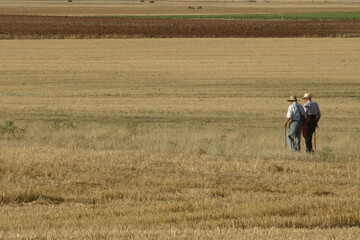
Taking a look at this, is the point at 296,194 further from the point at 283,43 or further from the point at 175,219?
the point at 283,43

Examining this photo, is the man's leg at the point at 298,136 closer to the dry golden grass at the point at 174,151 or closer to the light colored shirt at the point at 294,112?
the light colored shirt at the point at 294,112

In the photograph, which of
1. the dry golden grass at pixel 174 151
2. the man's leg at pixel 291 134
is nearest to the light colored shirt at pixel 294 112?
the man's leg at pixel 291 134

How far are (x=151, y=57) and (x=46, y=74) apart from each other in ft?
38.8

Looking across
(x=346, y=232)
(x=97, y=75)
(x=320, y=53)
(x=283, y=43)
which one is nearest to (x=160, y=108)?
(x=97, y=75)

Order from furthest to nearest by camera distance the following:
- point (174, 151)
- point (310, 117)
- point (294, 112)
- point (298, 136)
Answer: point (298, 136), point (310, 117), point (294, 112), point (174, 151)

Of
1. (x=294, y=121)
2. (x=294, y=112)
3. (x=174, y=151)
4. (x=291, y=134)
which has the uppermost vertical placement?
(x=294, y=112)

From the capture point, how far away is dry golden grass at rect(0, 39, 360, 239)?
955 cm

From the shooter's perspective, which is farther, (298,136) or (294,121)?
(298,136)

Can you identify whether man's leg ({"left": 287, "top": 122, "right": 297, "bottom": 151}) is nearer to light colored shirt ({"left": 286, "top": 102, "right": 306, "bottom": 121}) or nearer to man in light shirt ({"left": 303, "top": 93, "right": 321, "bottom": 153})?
light colored shirt ({"left": 286, "top": 102, "right": 306, "bottom": 121})

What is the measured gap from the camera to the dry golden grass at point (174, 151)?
9.55 meters

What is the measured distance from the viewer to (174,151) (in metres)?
16.9

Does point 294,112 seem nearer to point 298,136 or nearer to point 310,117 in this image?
point 310,117

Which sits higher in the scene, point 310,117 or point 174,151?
point 310,117

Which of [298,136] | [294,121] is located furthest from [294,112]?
[298,136]
